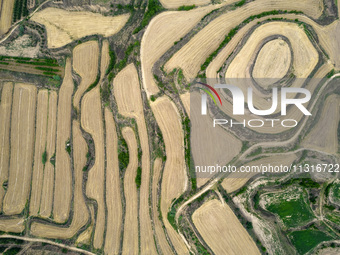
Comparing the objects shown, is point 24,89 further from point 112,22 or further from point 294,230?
point 294,230

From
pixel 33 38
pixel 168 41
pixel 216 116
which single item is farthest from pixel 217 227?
pixel 33 38

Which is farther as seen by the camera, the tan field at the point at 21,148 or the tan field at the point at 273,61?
the tan field at the point at 21,148

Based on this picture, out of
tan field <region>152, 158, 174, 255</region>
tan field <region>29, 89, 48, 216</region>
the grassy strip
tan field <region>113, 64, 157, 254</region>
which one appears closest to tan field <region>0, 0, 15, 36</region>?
tan field <region>29, 89, 48, 216</region>

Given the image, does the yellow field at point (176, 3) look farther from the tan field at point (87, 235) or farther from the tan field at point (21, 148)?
the tan field at point (87, 235)

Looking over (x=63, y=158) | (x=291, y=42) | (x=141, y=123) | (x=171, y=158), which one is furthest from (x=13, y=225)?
(x=291, y=42)

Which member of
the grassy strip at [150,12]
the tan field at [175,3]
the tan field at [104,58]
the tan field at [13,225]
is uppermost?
the tan field at [175,3]

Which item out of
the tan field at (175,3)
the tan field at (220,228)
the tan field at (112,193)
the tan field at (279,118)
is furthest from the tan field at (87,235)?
the tan field at (175,3)
